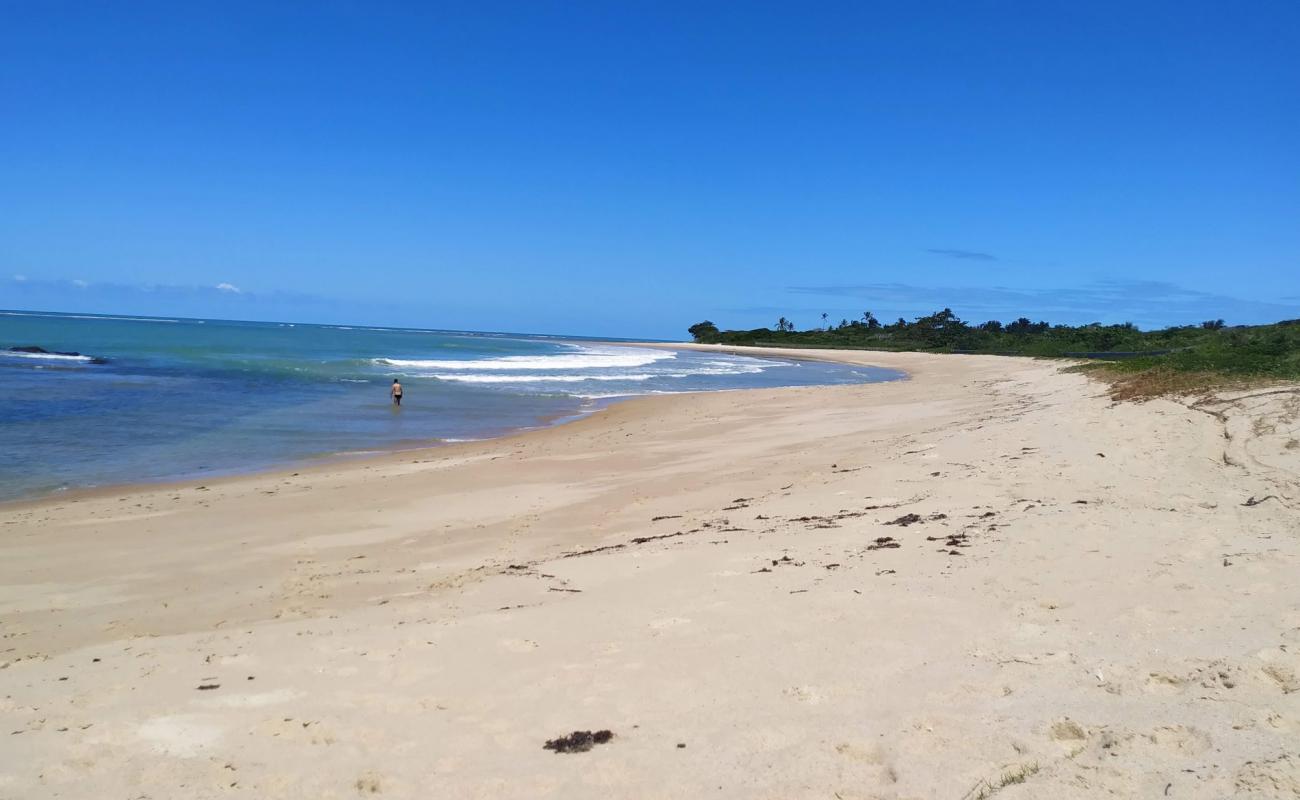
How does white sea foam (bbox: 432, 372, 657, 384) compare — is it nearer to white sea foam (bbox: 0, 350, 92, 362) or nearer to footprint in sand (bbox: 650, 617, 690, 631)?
white sea foam (bbox: 0, 350, 92, 362)

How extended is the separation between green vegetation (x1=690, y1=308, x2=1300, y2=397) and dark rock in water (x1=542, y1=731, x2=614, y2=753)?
15.5 meters

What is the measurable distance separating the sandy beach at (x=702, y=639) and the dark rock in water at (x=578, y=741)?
0.25ft

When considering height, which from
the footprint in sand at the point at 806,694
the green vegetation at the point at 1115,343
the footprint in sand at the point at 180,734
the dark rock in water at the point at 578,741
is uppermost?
the green vegetation at the point at 1115,343

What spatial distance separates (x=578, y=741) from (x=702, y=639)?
1307 millimetres

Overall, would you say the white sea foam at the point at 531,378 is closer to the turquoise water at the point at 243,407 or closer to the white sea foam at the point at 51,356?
the turquoise water at the point at 243,407

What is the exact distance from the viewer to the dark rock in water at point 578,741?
365 cm

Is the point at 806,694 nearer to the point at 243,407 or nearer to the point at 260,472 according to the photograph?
the point at 260,472

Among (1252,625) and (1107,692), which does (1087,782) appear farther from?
(1252,625)

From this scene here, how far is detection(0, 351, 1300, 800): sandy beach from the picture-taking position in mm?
3414

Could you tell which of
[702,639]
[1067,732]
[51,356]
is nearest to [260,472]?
[702,639]

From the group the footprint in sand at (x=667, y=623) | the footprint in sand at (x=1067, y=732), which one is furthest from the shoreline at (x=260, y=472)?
the footprint in sand at (x=1067, y=732)

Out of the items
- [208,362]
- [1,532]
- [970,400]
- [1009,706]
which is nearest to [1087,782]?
[1009,706]

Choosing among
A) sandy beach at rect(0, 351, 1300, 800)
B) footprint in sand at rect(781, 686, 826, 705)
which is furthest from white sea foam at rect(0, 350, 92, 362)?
footprint in sand at rect(781, 686, 826, 705)

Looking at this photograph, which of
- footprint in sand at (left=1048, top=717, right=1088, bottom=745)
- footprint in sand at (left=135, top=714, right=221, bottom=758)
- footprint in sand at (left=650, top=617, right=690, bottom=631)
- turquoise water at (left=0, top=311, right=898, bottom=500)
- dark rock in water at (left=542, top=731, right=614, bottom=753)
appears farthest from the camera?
turquoise water at (left=0, top=311, right=898, bottom=500)
